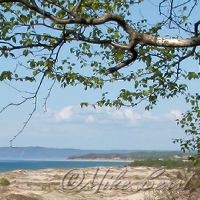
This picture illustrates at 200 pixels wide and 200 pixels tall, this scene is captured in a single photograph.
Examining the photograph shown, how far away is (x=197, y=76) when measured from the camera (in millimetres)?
7191

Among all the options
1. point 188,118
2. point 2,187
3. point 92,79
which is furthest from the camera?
point 2,187

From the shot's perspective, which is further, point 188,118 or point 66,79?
point 188,118

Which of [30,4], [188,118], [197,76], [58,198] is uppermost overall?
[30,4]

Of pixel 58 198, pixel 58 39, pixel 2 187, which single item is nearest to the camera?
pixel 58 39

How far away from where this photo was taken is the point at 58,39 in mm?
6066

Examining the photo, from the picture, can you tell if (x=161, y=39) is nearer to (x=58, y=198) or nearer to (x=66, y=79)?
(x=66, y=79)

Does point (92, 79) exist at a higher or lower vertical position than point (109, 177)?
higher

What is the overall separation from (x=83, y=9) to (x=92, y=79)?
1112mm

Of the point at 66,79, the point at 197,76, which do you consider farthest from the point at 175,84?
the point at 66,79

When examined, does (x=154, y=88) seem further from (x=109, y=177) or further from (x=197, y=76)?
(x=109, y=177)

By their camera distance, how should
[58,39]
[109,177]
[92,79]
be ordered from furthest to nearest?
[109,177]
[92,79]
[58,39]

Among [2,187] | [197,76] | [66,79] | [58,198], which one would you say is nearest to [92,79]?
[66,79]

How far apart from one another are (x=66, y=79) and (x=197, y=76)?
2.17 meters

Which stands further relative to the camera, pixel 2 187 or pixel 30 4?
pixel 2 187
